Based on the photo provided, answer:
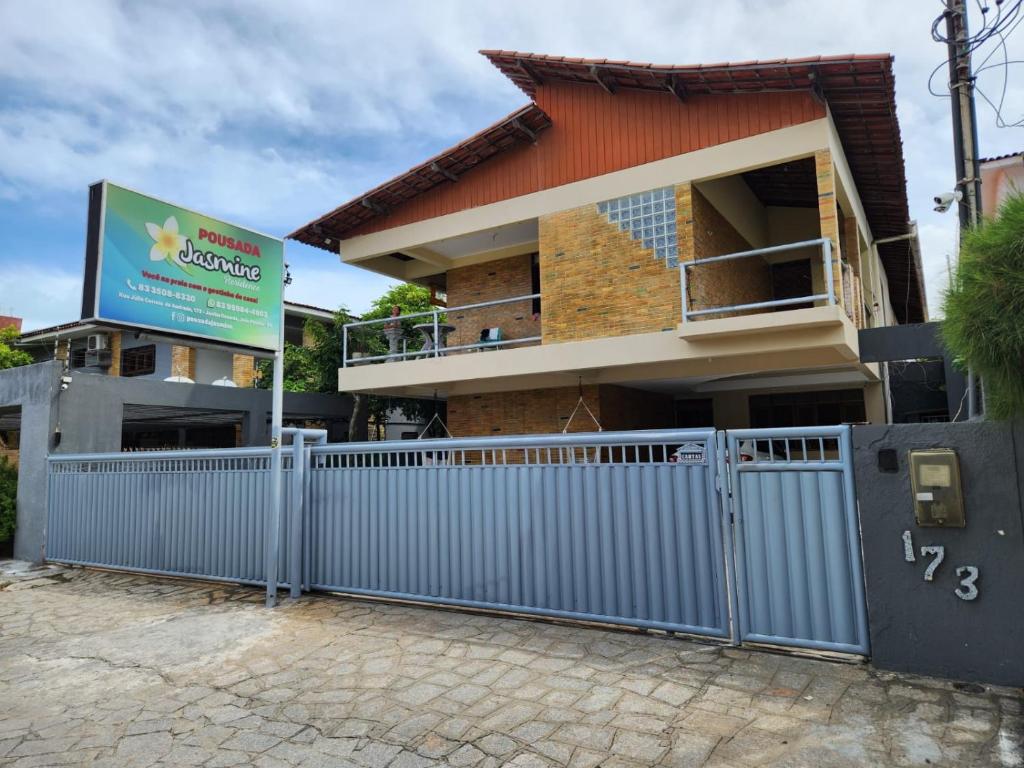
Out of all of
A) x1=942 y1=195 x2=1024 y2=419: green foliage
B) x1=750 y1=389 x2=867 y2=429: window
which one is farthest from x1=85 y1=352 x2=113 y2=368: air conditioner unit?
x1=942 y1=195 x2=1024 y2=419: green foliage

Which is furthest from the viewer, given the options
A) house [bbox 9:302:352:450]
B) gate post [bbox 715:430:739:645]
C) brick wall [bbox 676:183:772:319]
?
brick wall [bbox 676:183:772:319]

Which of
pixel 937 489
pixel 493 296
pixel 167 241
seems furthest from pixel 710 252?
pixel 167 241

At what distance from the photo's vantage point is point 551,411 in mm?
13156

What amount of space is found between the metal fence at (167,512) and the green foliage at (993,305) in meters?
5.94

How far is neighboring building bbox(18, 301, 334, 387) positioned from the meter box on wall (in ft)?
60.8

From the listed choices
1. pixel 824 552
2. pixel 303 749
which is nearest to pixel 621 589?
pixel 824 552

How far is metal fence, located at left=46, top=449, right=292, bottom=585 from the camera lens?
23.4ft

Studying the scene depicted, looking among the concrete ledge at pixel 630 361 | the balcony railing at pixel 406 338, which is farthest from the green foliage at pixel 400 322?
the concrete ledge at pixel 630 361

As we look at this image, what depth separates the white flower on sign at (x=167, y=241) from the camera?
28.0 feet

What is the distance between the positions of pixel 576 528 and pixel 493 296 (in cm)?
1008

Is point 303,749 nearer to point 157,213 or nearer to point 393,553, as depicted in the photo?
point 393,553

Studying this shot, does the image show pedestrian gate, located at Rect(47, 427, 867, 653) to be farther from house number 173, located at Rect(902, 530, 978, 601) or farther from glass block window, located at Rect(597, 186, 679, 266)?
glass block window, located at Rect(597, 186, 679, 266)

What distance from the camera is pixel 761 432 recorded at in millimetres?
4465

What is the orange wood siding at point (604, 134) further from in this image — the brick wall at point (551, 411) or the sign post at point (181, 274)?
the sign post at point (181, 274)
